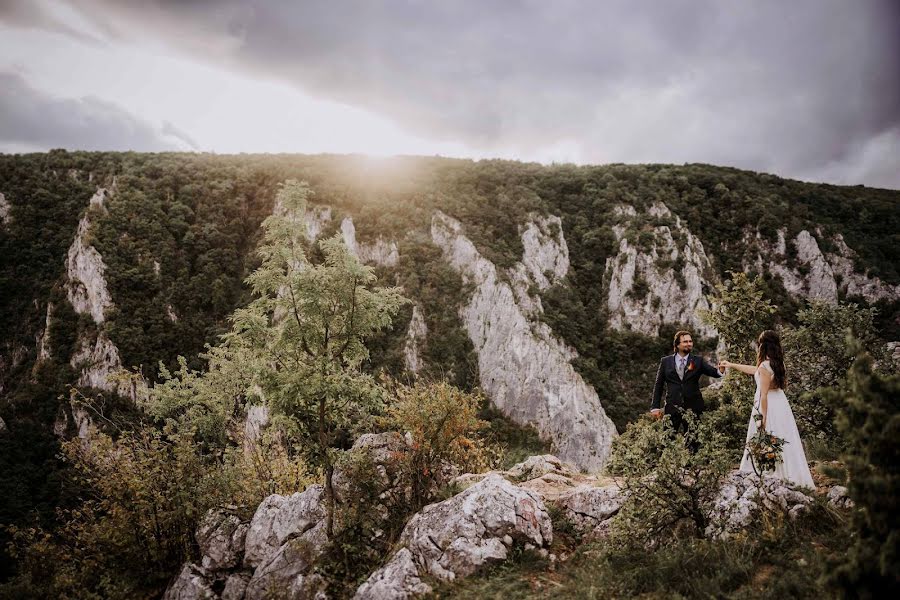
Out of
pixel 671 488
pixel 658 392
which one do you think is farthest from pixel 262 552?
pixel 658 392

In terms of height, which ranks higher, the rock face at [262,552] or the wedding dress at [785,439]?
the wedding dress at [785,439]

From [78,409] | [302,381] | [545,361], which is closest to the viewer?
[302,381]

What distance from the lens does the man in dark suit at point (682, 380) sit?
715cm

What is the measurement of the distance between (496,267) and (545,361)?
41.5 ft

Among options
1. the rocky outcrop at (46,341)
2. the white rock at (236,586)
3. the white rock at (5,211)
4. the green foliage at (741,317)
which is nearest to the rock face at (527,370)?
the green foliage at (741,317)

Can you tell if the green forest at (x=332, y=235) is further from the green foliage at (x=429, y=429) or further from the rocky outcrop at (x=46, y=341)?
the green foliage at (x=429, y=429)

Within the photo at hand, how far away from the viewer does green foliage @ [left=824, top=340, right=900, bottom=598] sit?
113 inches

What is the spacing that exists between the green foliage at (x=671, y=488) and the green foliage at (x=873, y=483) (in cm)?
245

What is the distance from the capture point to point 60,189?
216 feet

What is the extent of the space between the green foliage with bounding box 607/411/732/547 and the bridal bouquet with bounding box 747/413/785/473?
37cm

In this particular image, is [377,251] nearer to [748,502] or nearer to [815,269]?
[748,502]

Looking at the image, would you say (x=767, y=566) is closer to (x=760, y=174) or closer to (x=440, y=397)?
(x=440, y=397)

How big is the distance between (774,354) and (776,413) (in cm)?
87

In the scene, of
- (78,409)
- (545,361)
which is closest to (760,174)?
(545,361)
